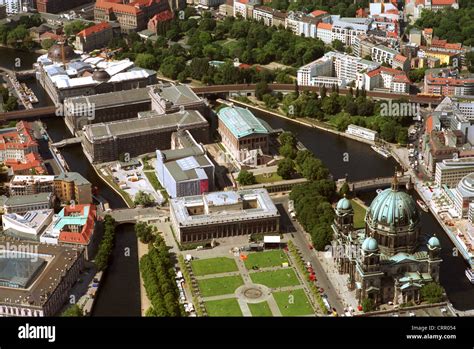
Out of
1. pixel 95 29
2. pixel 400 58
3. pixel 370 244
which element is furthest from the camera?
pixel 95 29

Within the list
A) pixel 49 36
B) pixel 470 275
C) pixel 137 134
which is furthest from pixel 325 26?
pixel 470 275

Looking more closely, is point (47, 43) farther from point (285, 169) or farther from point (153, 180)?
A: point (285, 169)

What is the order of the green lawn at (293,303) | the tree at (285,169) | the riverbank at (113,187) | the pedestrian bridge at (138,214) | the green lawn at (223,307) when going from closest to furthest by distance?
the green lawn at (293,303) < the green lawn at (223,307) < the pedestrian bridge at (138,214) < the riverbank at (113,187) < the tree at (285,169)

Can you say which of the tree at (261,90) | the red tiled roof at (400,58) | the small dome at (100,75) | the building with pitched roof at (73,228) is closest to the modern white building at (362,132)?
the tree at (261,90)

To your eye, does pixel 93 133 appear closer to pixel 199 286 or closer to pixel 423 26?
pixel 199 286

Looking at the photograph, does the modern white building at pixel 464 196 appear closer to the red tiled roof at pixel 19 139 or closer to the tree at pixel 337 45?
the red tiled roof at pixel 19 139

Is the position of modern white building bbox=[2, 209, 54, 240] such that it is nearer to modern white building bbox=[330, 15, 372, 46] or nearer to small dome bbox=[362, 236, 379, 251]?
small dome bbox=[362, 236, 379, 251]
